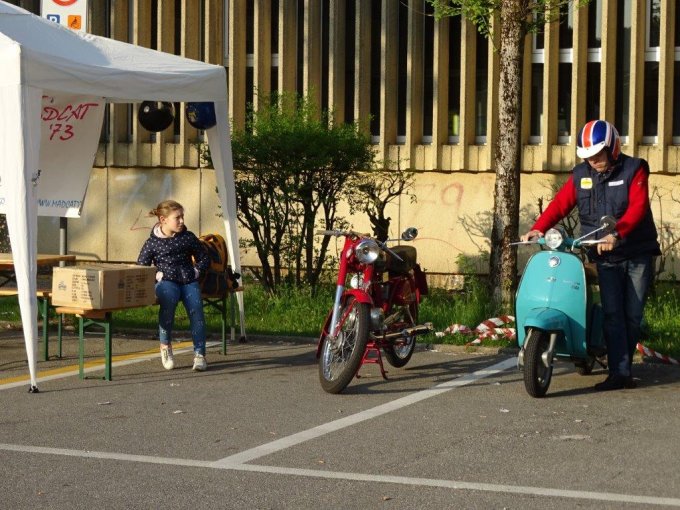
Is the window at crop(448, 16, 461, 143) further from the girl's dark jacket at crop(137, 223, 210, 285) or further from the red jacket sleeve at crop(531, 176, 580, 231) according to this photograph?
the red jacket sleeve at crop(531, 176, 580, 231)

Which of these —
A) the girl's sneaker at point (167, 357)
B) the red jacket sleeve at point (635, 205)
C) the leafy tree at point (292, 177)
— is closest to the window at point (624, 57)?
the leafy tree at point (292, 177)

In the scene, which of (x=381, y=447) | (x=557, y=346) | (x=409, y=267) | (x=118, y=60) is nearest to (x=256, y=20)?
(x=118, y=60)

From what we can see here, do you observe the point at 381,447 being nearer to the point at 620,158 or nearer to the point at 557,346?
the point at 557,346

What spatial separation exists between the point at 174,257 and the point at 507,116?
4357 millimetres

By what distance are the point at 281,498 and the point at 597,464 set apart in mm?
1819

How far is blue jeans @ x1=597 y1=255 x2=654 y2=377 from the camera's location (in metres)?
9.55

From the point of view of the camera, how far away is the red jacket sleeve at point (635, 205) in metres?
9.41

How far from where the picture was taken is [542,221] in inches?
388

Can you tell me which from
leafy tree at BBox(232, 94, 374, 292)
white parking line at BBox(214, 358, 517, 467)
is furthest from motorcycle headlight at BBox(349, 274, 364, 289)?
leafy tree at BBox(232, 94, 374, 292)

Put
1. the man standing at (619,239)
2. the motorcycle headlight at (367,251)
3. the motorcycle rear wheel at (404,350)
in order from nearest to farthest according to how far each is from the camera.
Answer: the man standing at (619,239) → the motorcycle headlight at (367,251) → the motorcycle rear wheel at (404,350)

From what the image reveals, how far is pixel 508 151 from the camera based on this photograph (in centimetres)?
1350

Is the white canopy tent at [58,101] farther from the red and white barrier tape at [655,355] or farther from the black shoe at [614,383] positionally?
the black shoe at [614,383]

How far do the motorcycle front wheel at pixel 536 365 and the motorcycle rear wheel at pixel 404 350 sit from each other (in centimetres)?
135

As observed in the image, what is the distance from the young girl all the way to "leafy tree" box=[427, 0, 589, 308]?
157 inches
